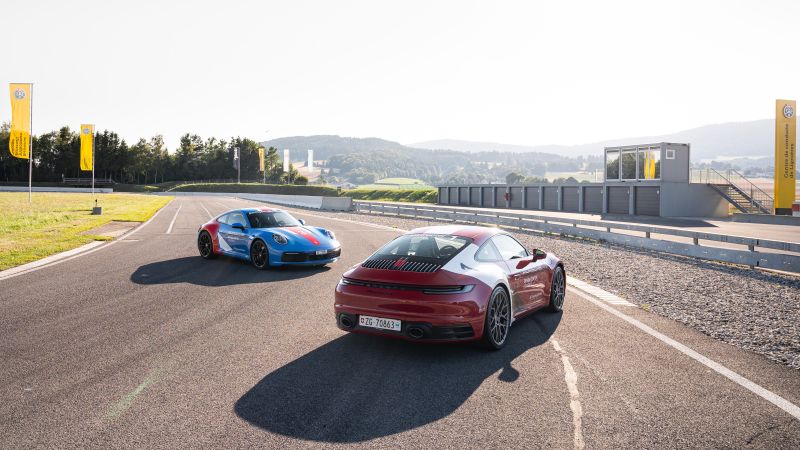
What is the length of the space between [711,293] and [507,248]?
518 centimetres

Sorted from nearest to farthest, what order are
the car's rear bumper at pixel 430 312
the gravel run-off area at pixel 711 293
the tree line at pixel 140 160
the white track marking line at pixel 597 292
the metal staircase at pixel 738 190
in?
the car's rear bumper at pixel 430 312
the gravel run-off area at pixel 711 293
the white track marking line at pixel 597 292
the metal staircase at pixel 738 190
the tree line at pixel 140 160

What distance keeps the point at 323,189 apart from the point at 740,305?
90908mm

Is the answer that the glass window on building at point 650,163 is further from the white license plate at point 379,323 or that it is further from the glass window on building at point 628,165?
the white license plate at point 379,323

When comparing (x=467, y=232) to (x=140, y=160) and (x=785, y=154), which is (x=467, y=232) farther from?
(x=140, y=160)

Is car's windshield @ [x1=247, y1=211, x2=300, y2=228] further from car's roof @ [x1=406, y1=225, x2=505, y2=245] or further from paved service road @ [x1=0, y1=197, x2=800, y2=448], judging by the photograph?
car's roof @ [x1=406, y1=225, x2=505, y2=245]

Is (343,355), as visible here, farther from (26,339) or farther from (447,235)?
(26,339)

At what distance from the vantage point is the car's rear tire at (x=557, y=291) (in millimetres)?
8336

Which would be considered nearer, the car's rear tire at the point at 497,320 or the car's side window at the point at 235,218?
the car's rear tire at the point at 497,320

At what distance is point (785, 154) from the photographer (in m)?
34.7

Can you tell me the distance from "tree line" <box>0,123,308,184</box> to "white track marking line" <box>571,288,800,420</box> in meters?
106

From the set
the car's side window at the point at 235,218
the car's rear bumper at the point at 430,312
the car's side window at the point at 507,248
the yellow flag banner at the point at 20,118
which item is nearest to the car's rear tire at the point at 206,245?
the car's side window at the point at 235,218

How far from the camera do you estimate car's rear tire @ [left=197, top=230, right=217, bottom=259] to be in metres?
14.1

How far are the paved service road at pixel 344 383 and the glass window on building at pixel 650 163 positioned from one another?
34.3 m

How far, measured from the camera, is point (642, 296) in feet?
33.2
